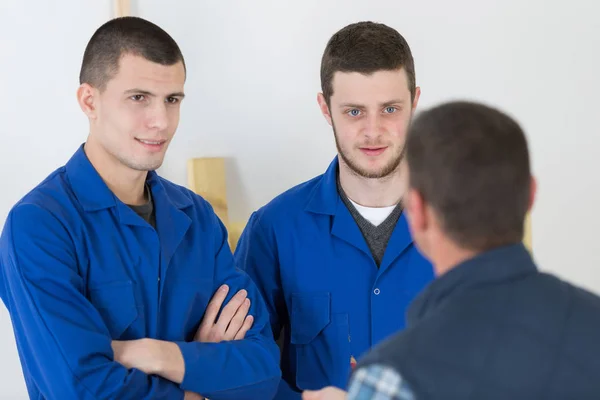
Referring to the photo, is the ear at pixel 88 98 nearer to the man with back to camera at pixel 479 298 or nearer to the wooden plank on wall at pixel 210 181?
the wooden plank on wall at pixel 210 181

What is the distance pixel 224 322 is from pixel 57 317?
0.42m

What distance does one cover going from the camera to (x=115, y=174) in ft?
6.33

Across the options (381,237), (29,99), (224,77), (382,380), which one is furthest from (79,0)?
(382,380)

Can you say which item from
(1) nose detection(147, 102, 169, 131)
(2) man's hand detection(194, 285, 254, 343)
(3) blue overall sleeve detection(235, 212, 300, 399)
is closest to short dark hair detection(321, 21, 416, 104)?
(3) blue overall sleeve detection(235, 212, 300, 399)

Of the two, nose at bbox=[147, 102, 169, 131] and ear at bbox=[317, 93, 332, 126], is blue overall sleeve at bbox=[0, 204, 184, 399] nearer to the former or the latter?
nose at bbox=[147, 102, 169, 131]

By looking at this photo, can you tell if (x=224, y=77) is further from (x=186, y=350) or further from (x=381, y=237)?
(x=186, y=350)

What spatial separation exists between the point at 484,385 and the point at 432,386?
0.06m

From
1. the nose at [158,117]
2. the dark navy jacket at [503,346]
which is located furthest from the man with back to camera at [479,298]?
the nose at [158,117]

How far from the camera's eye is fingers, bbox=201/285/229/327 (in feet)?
6.55

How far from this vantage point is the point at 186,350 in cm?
185

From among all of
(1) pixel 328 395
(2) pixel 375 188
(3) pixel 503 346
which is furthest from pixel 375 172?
(3) pixel 503 346

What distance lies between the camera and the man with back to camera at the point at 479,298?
3.39 feet

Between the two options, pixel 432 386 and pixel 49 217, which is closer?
pixel 432 386

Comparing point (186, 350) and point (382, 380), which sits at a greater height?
point (382, 380)
